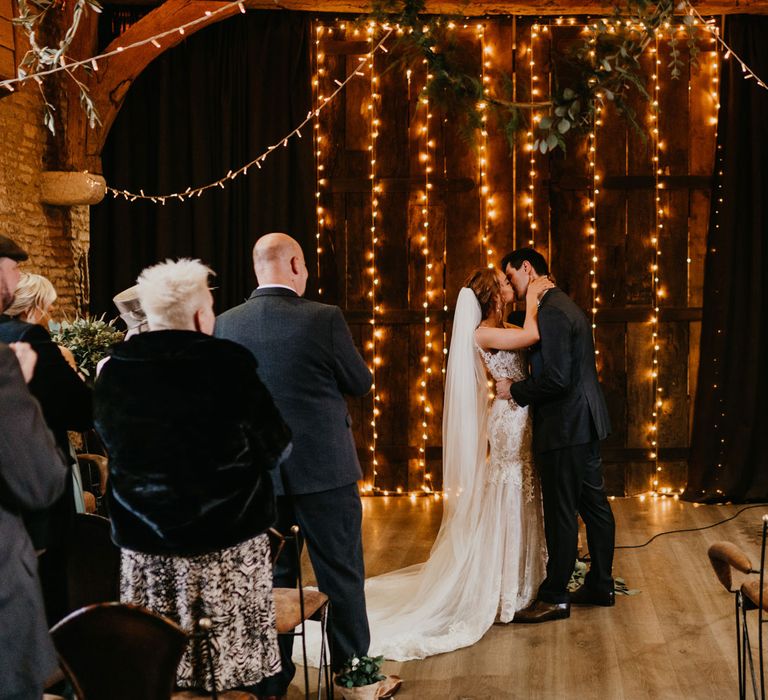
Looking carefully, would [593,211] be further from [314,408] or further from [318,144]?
[314,408]

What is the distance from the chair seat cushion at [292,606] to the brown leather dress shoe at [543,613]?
4.78 ft

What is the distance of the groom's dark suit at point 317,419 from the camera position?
302 cm

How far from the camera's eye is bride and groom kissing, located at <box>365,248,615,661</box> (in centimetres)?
407

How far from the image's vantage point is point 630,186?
6.46m

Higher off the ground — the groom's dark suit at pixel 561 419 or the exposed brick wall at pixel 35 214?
the exposed brick wall at pixel 35 214

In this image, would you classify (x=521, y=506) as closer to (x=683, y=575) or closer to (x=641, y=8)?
(x=683, y=575)

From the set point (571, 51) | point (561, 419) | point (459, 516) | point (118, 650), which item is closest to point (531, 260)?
point (561, 419)

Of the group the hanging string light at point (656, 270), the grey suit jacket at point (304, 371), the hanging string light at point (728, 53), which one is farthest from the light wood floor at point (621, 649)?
the hanging string light at point (728, 53)

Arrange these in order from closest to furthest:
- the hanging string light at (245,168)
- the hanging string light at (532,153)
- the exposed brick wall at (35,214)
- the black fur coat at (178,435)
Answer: the black fur coat at (178,435), the exposed brick wall at (35,214), the hanging string light at (245,168), the hanging string light at (532,153)

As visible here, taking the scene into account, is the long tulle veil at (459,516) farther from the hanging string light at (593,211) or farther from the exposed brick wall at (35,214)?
the exposed brick wall at (35,214)

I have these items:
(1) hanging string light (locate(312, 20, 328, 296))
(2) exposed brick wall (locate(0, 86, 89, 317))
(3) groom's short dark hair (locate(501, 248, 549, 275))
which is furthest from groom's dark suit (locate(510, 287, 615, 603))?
(2) exposed brick wall (locate(0, 86, 89, 317))

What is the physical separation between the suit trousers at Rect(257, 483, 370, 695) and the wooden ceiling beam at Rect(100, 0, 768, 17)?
429cm

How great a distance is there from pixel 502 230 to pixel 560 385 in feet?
8.87

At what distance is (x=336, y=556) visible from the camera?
3105 millimetres
